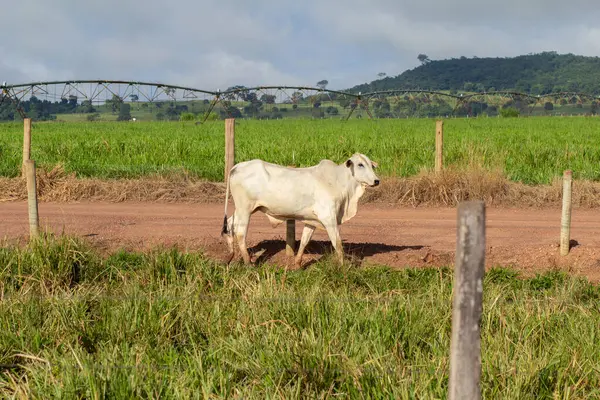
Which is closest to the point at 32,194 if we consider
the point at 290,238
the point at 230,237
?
the point at 230,237

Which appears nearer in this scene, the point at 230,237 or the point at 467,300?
the point at 467,300

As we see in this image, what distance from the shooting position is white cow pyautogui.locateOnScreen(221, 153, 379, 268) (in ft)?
30.4

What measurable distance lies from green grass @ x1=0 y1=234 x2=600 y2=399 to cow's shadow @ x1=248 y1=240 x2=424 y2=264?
1.74m

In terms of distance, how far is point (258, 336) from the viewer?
19.2 ft

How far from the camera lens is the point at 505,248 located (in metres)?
10.3

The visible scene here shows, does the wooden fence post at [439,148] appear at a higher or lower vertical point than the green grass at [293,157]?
higher

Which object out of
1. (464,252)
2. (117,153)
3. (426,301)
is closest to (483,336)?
(426,301)

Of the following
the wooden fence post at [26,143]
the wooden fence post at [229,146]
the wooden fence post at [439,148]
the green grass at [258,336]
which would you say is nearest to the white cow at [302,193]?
the green grass at [258,336]

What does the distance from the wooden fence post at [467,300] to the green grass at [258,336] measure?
0.95m

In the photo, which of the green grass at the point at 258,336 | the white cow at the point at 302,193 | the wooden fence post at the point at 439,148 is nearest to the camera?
the green grass at the point at 258,336

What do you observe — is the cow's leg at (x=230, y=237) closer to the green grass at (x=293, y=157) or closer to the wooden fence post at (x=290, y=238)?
the wooden fence post at (x=290, y=238)

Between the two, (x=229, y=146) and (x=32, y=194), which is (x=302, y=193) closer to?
(x=32, y=194)

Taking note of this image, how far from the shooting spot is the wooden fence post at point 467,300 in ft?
11.8

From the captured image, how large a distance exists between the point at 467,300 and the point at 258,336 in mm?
2398
